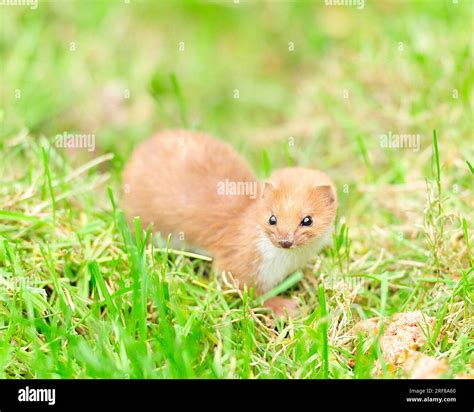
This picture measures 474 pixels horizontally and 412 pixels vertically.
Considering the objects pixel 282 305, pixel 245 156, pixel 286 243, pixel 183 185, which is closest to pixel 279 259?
pixel 282 305

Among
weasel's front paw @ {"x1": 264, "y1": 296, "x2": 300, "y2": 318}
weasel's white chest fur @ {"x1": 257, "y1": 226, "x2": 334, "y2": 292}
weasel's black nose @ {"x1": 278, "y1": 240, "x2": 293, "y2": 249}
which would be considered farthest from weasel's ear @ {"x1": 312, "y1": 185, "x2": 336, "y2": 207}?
weasel's front paw @ {"x1": 264, "y1": 296, "x2": 300, "y2": 318}

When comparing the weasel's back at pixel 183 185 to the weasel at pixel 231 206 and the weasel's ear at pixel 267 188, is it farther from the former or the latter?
the weasel's ear at pixel 267 188

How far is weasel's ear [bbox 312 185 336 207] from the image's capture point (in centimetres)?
491

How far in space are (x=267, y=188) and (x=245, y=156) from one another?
2.46m

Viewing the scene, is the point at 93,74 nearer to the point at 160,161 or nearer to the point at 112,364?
the point at 160,161

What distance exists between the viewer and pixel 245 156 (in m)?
7.50

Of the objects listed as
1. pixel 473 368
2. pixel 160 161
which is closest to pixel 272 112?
pixel 160 161

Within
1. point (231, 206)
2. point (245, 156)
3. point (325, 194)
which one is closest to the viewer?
point (325, 194)

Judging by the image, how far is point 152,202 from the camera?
5.55 metres

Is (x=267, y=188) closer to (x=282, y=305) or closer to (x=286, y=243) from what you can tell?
(x=286, y=243)

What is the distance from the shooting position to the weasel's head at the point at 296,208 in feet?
15.7

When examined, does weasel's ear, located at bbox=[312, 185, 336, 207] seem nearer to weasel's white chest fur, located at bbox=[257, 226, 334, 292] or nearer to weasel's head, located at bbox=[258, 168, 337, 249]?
weasel's head, located at bbox=[258, 168, 337, 249]
